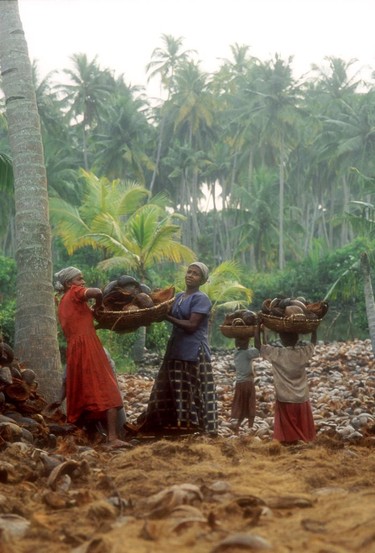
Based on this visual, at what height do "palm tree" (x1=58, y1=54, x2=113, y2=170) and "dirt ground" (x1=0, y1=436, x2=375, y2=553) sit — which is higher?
"palm tree" (x1=58, y1=54, x2=113, y2=170)

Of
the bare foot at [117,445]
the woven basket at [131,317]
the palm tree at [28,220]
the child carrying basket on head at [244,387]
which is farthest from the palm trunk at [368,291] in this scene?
the bare foot at [117,445]

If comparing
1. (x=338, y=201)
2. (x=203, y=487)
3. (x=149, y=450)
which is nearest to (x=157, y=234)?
(x=149, y=450)

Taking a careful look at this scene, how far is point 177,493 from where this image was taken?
298 cm

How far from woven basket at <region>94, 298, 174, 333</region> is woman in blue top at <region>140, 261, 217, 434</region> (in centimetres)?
25

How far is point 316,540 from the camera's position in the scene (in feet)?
8.18

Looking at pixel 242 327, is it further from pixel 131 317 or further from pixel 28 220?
pixel 28 220

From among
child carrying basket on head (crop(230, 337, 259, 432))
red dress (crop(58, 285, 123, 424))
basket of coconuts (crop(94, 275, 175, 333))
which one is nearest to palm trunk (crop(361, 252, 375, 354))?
child carrying basket on head (crop(230, 337, 259, 432))

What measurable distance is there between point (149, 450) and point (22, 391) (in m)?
1.73

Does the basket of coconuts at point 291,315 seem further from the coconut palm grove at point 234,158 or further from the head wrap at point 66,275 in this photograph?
the coconut palm grove at point 234,158

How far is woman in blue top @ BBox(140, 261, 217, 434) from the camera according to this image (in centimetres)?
610

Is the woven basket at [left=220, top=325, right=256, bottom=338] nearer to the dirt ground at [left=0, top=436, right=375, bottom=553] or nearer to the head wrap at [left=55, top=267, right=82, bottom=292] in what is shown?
the head wrap at [left=55, top=267, right=82, bottom=292]

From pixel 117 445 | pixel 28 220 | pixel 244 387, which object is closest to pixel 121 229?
pixel 244 387

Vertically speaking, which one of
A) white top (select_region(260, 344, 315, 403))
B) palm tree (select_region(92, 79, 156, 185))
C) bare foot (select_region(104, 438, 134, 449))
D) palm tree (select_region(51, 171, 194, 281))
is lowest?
bare foot (select_region(104, 438, 134, 449))

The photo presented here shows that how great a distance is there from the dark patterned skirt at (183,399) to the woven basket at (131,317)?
531 millimetres
